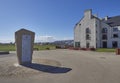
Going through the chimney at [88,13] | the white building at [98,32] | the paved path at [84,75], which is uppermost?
the chimney at [88,13]

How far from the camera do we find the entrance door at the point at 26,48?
47.7ft

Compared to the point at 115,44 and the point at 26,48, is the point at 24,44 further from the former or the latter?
the point at 115,44

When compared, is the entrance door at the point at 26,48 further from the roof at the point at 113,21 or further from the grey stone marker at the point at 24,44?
the roof at the point at 113,21

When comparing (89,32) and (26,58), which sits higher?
(89,32)

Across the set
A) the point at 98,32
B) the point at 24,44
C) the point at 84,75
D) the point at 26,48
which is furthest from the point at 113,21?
the point at 84,75

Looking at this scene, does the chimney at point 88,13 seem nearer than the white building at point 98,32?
No

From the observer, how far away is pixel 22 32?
47.3 feet

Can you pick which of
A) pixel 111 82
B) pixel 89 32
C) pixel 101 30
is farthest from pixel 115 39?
pixel 111 82

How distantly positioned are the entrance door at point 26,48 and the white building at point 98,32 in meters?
44.1

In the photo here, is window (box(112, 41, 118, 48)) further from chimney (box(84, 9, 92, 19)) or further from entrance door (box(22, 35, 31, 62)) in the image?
entrance door (box(22, 35, 31, 62))

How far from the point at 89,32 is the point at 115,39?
9964mm

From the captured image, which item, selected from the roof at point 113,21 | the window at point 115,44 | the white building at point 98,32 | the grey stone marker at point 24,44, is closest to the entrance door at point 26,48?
the grey stone marker at point 24,44

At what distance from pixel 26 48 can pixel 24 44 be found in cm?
49

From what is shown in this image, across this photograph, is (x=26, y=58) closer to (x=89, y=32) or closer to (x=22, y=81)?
(x=22, y=81)
